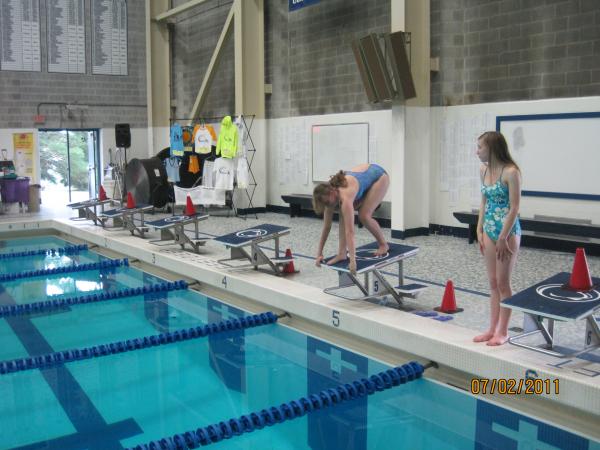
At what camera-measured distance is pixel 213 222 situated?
11391 millimetres

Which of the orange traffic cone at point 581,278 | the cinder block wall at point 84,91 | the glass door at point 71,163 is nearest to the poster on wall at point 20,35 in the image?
the cinder block wall at point 84,91

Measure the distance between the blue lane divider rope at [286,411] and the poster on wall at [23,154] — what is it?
12317 mm

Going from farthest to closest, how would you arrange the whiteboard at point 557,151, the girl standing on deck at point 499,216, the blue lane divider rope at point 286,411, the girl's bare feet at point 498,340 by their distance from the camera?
the whiteboard at point 557,151 → the girl's bare feet at point 498,340 → the girl standing on deck at point 499,216 → the blue lane divider rope at point 286,411

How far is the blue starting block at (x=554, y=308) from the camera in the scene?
11.3 feet

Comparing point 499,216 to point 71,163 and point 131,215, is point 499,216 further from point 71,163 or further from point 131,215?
point 71,163

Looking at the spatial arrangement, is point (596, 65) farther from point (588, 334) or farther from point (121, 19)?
point (121, 19)

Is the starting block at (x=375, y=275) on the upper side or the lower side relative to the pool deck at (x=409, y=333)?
upper

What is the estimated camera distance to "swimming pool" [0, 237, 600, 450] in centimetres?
351

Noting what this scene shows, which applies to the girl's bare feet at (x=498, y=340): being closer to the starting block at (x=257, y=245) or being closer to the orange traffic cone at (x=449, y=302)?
the orange traffic cone at (x=449, y=302)

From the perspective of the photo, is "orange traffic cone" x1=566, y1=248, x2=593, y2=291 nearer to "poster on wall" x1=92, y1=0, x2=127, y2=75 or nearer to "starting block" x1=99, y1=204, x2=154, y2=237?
"starting block" x1=99, y1=204, x2=154, y2=237

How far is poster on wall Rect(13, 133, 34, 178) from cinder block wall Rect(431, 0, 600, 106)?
377 inches

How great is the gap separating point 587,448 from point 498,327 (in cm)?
90

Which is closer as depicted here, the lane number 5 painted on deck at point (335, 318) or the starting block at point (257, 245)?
the lane number 5 painted on deck at point (335, 318)
